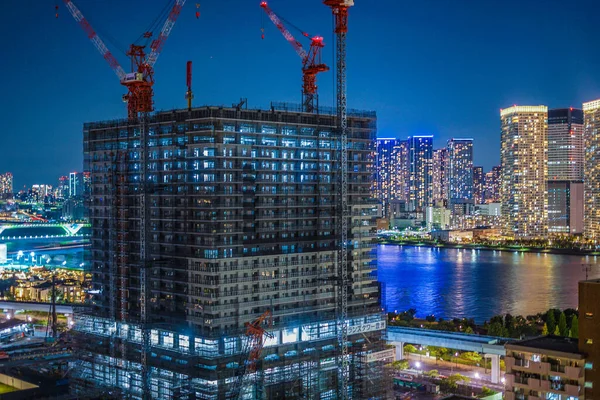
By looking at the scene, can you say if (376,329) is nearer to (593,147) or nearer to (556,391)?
(556,391)

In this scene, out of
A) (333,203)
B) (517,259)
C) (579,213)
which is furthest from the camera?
(579,213)

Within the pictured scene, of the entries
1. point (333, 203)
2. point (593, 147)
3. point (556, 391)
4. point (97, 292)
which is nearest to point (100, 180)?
point (97, 292)

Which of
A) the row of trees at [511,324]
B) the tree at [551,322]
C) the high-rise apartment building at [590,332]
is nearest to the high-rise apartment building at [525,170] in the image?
the row of trees at [511,324]

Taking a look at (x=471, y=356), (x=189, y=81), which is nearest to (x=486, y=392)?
(x=471, y=356)

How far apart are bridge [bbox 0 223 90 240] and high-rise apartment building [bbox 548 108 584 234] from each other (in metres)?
45.7

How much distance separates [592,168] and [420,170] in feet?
105

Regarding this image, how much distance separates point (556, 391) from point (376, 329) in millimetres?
5428

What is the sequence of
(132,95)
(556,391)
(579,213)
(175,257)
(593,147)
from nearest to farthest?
(556,391)
(175,257)
(132,95)
(593,147)
(579,213)

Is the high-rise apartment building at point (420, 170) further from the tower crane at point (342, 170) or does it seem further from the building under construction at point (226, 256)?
the tower crane at point (342, 170)

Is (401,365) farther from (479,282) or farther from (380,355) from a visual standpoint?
(479,282)

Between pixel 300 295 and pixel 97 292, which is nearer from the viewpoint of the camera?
pixel 300 295

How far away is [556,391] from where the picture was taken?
35.0 ft

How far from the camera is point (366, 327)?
50.8ft

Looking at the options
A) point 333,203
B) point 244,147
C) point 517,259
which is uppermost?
point 244,147
